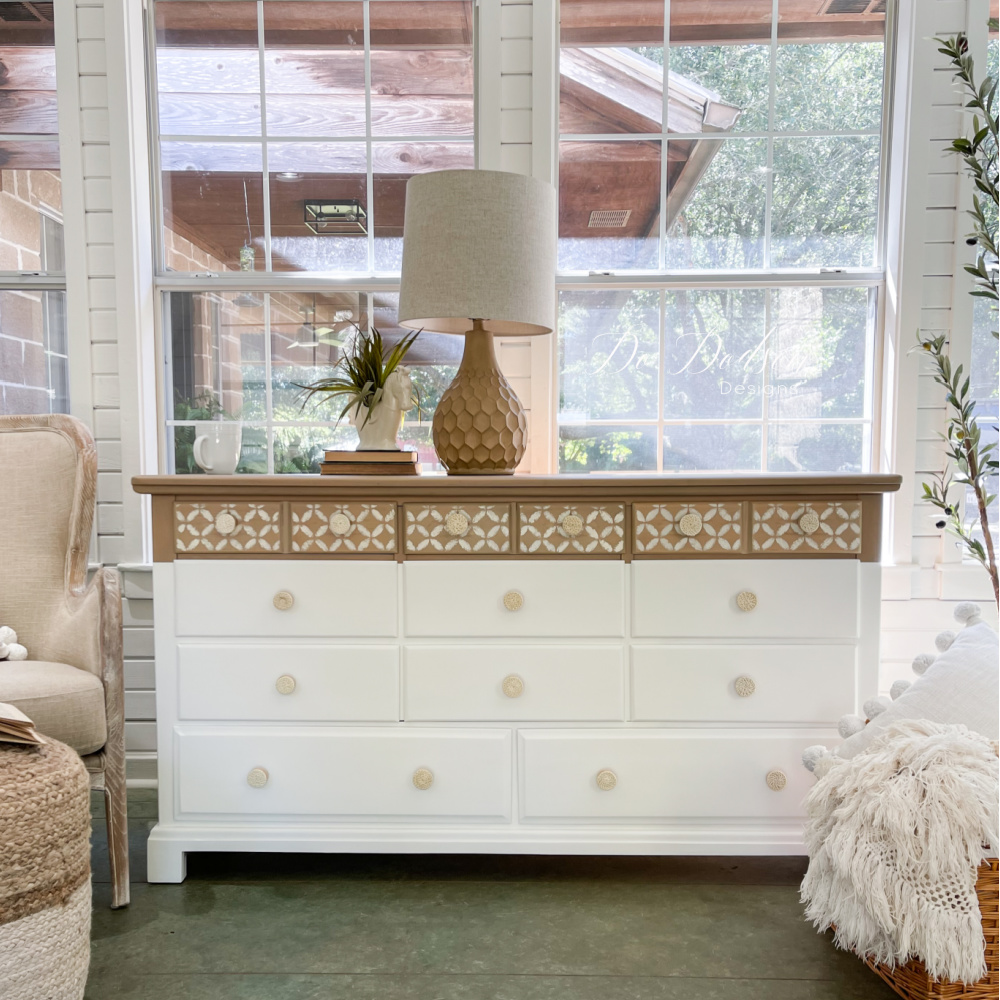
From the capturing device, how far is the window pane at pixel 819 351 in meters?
2.67

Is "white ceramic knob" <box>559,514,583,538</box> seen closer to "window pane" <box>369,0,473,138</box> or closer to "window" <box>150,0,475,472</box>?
"window" <box>150,0,475,472</box>

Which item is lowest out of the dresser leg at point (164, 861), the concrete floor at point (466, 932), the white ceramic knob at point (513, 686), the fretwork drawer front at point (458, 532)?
the concrete floor at point (466, 932)

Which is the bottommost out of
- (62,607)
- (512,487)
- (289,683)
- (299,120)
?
(289,683)

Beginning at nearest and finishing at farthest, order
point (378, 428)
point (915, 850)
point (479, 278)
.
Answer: point (915, 850)
point (479, 278)
point (378, 428)

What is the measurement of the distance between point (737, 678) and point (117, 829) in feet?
5.03

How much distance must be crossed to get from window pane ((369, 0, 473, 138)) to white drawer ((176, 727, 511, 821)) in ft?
6.17

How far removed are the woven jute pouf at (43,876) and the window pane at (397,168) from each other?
179cm

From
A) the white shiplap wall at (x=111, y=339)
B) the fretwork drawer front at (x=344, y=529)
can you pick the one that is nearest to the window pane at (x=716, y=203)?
the fretwork drawer front at (x=344, y=529)

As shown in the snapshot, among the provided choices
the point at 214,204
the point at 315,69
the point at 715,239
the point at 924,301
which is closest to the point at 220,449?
the point at 214,204

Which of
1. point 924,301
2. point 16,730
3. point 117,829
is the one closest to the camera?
point 16,730

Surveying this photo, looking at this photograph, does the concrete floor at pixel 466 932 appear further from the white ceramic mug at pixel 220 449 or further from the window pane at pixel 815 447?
the window pane at pixel 815 447

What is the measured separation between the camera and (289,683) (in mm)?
2006

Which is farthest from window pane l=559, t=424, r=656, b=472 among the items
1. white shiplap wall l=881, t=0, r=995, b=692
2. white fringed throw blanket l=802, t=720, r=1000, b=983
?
white fringed throw blanket l=802, t=720, r=1000, b=983

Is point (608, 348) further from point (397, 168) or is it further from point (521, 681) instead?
point (521, 681)
